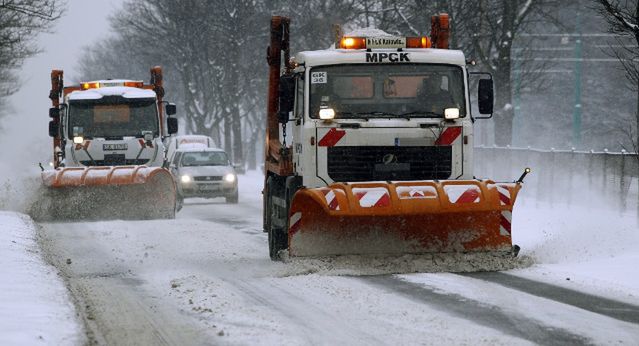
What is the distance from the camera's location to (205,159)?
3092cm

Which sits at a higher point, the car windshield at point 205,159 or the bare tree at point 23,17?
the bare tree at point 23,17

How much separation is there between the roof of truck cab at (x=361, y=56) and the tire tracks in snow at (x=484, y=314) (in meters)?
2.69

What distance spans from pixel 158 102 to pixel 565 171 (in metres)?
9.19

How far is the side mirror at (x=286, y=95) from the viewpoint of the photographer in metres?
13.3

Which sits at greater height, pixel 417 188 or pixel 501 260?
pixel 417 188

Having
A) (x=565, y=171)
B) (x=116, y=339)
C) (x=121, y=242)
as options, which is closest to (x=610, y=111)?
(x=565, y=171)

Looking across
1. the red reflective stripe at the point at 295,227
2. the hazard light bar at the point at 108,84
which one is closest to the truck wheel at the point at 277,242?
the red reflective stripe at the point at 295,227

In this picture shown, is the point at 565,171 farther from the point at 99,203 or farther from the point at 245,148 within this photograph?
the point at 245,148

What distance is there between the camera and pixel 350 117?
12.8m

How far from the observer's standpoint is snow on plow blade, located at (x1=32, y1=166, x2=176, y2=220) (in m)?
22.3

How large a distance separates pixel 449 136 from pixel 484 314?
13.0 feet

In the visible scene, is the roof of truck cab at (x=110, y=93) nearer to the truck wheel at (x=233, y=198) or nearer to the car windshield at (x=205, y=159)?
the truck wheel at (x=233, y=198)

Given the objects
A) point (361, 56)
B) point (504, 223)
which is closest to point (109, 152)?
point (361, 56)

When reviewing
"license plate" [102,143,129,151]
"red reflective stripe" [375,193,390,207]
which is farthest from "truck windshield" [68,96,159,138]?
"red reflective stripe" [375,193,390,207]
